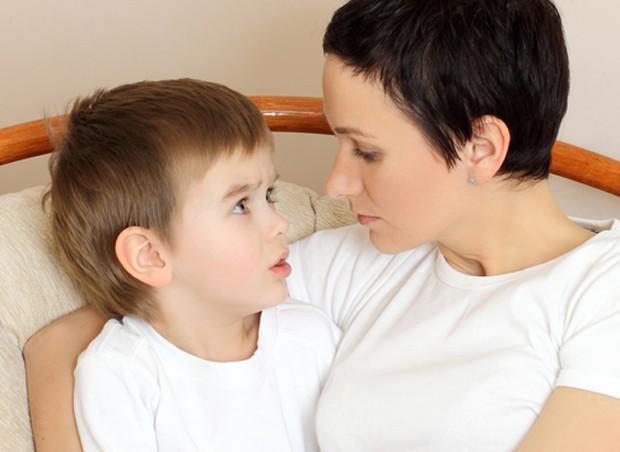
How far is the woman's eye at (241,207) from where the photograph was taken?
4.22ft

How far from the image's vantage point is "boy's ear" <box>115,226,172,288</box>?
4.10 feet

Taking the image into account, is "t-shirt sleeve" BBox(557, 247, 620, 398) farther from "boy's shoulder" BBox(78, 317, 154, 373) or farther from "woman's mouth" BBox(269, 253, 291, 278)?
"boy's shoulder" BBox(78, 317, 154, 373)

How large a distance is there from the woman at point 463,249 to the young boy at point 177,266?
0.07 m

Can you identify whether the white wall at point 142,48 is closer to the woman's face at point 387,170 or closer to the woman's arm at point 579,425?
the woman's face at point 387,170

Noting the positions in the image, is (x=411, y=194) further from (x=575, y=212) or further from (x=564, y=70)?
(x=575, y=212)

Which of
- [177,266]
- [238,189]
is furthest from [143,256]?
[238,189]

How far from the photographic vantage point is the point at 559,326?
1131 millimetres

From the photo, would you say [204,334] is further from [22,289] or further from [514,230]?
[514,230]

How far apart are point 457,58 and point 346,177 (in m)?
0.22

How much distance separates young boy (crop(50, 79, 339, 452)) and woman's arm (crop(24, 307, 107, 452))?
2 centimetres

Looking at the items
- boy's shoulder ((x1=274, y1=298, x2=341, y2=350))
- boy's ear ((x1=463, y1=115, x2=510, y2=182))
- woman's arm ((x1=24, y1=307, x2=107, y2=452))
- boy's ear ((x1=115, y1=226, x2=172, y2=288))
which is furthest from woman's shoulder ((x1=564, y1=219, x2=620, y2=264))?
woman's arm ((x1=24, y1=307, x2=107, y2=452))

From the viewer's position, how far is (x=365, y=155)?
1203mm

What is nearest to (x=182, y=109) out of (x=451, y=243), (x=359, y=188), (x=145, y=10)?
(x=359, y=188)

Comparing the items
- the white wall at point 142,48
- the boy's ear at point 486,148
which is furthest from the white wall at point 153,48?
the boy's ear at point 486,148
